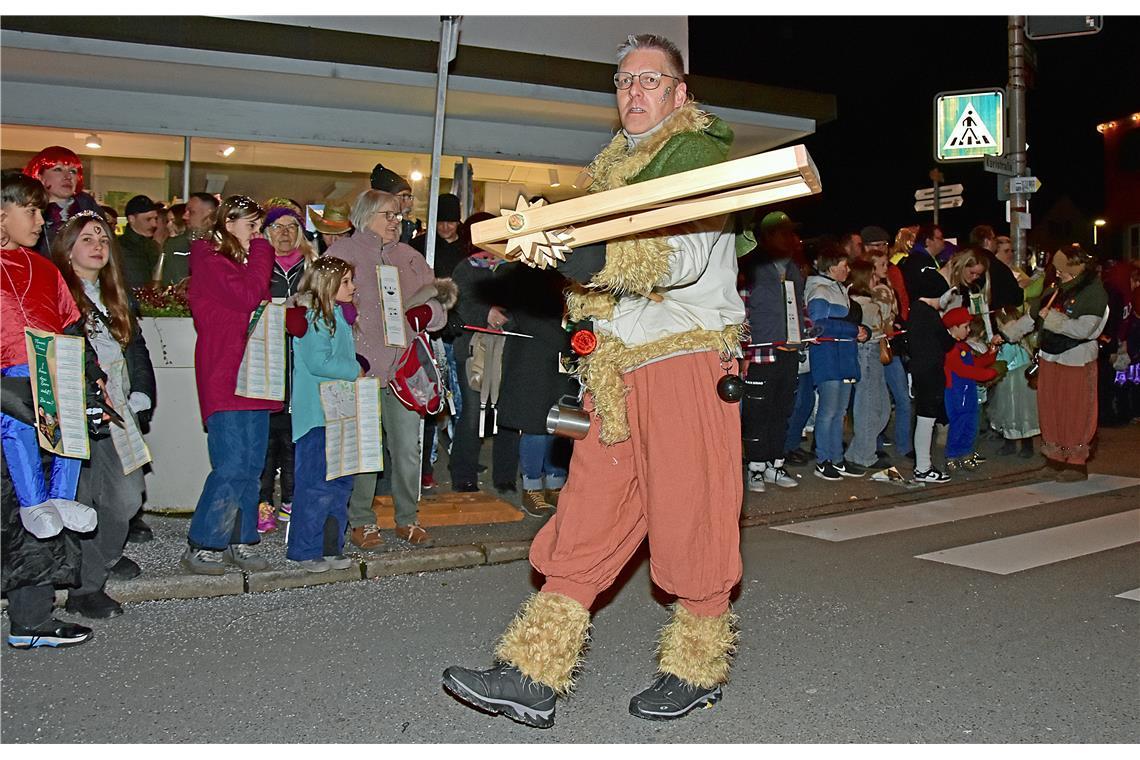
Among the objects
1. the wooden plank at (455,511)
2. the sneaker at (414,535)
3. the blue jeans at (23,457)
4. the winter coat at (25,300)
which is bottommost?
the sneaker at (414,535)

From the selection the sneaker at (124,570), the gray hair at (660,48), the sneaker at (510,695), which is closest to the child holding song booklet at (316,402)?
the sneaker at (124,570)

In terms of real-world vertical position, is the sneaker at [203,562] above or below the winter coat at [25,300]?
below

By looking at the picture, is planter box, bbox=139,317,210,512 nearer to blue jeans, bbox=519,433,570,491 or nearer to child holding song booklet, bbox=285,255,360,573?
child holding song booklet, bbox=285,255,360,573

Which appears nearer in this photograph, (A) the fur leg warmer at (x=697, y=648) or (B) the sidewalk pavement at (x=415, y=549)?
(A) the fur leg warmer at (x=697, y=648)

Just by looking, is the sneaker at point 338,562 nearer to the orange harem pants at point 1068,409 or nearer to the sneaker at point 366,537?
the sneaker at point 366,537

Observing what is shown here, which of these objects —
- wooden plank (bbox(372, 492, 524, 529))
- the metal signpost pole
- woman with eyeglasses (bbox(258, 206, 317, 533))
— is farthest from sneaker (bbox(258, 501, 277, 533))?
the metal signpost pole

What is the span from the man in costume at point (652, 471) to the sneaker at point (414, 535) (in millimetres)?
2742

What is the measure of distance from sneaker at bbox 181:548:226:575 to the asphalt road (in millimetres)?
307

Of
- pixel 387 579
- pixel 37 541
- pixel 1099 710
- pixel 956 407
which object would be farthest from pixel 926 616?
pixel 956 407

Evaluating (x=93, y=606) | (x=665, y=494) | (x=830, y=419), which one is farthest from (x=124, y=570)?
(x=830, y=419)

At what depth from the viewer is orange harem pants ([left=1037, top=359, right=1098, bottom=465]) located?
9547 millimetres

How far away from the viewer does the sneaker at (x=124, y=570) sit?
565 centimetres

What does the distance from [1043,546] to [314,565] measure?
4582mm

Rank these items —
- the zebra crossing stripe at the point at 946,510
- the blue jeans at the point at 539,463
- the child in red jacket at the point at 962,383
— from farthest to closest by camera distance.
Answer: the child in red jacket at the point at 962,383 → the blue jeans at the point at 539,463 → the zebra crossing stripe at the point at 946,510
